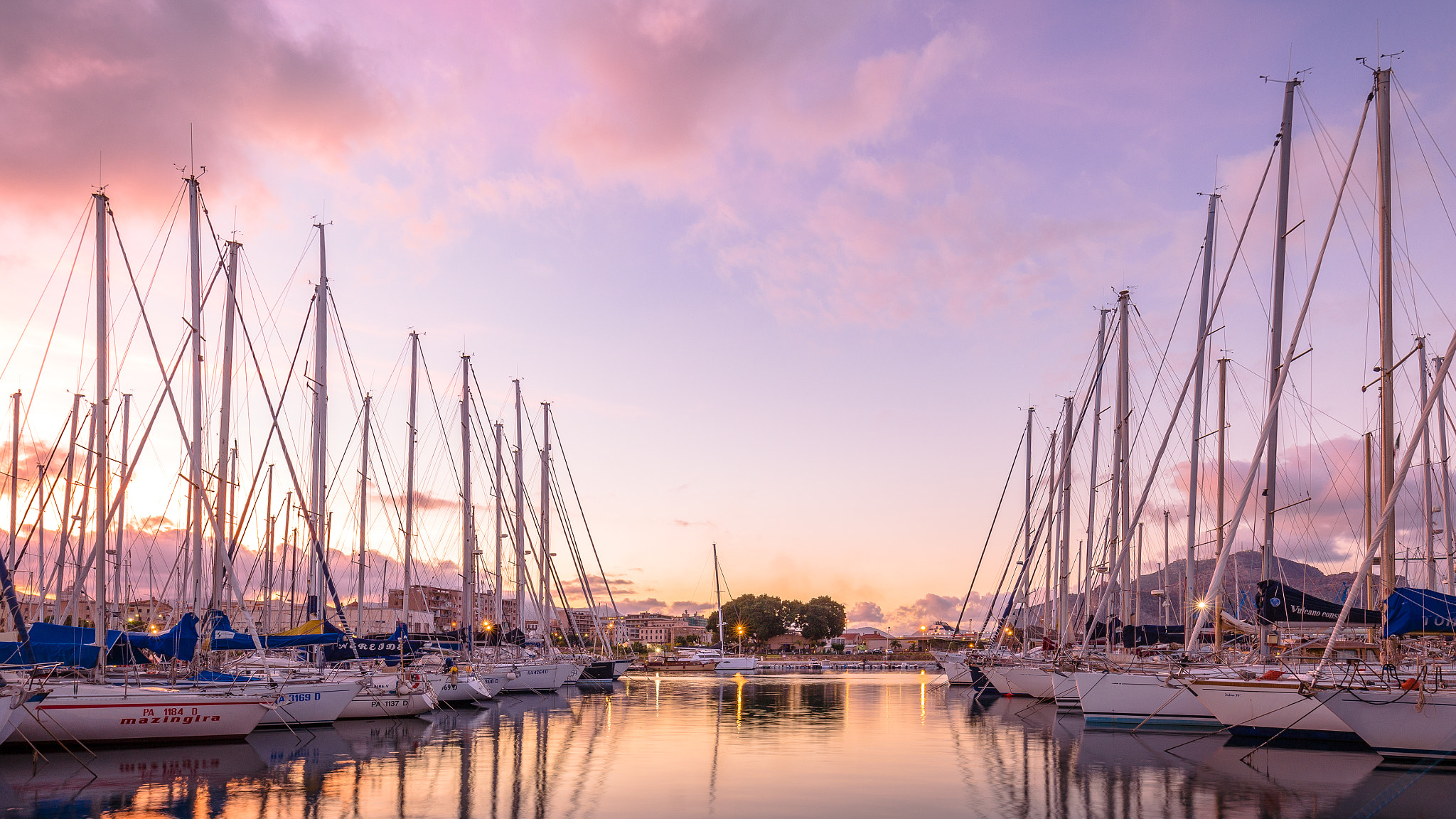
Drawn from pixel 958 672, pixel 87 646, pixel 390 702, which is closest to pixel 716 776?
pixel 87 646

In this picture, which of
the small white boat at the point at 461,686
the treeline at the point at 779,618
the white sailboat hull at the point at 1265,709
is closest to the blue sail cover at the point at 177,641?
the small white boat at the point at 461,686

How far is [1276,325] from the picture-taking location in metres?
30.6

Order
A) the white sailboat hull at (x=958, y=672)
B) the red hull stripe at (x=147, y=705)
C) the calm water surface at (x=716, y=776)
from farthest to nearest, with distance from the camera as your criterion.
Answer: the white sailboat hull at (x=958, y=672) → the red hull stripe at (x=147, y=705) → the calm water surface at (x=716, y=776)

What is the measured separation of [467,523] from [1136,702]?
3426 cm

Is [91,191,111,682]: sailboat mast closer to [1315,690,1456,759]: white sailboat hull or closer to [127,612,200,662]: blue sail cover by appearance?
[127,612,200,662]: blue sail cover

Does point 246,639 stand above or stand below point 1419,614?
below

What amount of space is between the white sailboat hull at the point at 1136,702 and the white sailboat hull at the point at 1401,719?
315 inches

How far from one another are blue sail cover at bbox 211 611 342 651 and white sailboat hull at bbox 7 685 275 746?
2.45 meters

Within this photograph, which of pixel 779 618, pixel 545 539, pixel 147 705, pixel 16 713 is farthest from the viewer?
pixel 779 618

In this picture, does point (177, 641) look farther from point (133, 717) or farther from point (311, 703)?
point (311, 703)

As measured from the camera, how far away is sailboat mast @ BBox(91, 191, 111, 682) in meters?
26.2

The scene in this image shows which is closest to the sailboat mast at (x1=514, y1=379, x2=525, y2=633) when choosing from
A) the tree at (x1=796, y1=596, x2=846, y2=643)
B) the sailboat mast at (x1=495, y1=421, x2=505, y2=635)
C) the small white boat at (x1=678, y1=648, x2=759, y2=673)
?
the sailboat mast at (x1=495, y1=421, x2=505, y2=635)

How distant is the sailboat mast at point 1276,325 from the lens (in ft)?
95.8

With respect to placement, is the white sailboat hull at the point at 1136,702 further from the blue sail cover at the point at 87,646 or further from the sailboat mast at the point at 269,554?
the sailboat mast at the point at 269,554
